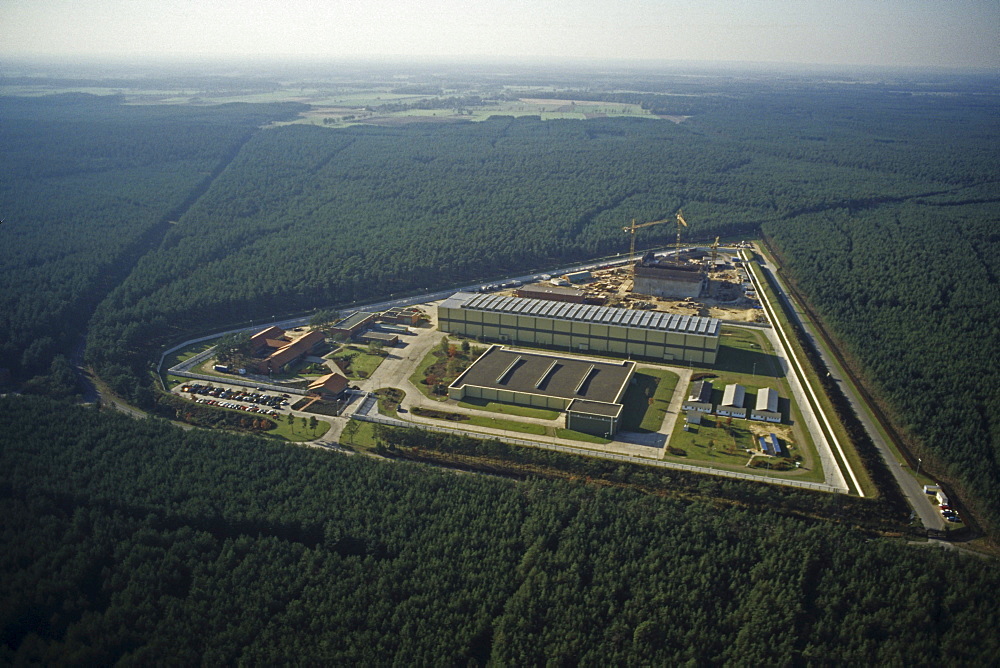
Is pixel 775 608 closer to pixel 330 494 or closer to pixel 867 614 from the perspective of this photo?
pixel 867 614

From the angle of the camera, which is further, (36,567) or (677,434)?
(677,434)

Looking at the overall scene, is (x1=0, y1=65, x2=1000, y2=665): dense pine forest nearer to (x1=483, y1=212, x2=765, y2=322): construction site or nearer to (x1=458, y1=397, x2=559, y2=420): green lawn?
(x1=483, y1=212, x2=765, y2=322): construction site

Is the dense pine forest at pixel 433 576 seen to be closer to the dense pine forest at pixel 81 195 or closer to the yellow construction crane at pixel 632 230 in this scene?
the dense pine forest at pixel 81 195

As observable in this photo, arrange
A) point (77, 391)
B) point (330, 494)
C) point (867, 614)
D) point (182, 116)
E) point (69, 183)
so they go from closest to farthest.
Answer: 1. point (867, 614)
2. point (330, 494)
3. point (77, 391)
4. point (69, 183)
5. point (182, 116)

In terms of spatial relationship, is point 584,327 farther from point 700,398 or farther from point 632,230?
point 632,230

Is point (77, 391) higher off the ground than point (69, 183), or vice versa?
point (69, 183)

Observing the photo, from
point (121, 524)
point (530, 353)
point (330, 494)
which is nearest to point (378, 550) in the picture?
point (330, 494)
